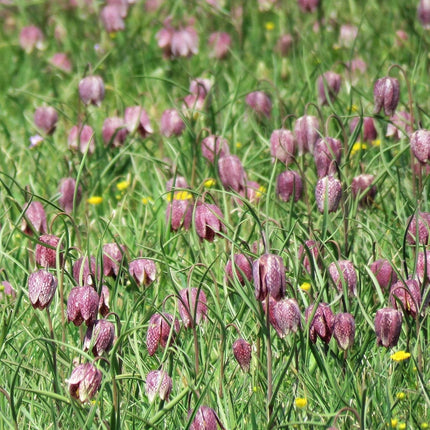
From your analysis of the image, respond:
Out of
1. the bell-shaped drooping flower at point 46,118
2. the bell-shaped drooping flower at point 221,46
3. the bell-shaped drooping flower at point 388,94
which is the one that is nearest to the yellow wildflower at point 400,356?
the bell-shaped drooping flower at point 388,94

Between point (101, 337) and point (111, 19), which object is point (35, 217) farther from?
point (111, 19)

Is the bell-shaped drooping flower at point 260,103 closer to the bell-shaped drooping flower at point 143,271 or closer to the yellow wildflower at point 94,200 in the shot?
the yellow wildflower at point 94,200

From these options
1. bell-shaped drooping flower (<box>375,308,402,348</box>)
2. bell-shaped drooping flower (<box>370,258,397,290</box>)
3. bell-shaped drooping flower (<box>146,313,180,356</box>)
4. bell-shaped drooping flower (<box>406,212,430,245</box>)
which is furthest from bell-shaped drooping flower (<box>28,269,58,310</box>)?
bell-shaped drooping flower (<box>406,212,430,245</box>)

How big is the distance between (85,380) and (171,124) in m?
1.83

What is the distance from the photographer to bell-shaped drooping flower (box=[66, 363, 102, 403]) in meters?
1.99

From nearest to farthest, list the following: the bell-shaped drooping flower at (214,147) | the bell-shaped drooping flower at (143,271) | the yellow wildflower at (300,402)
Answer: the yellow wildflower at (300,402) → the bell-shaped drooping flower at (143,271) → the bell-shaped drooping flower at (214,147)

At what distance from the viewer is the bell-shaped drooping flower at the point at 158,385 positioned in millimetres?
2021

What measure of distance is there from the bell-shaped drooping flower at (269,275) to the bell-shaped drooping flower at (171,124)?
5.55 feet

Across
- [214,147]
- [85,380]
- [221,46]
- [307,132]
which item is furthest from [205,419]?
[221,46]

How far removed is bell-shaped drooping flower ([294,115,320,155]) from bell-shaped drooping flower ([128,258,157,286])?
0.76 m

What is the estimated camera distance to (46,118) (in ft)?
12.9

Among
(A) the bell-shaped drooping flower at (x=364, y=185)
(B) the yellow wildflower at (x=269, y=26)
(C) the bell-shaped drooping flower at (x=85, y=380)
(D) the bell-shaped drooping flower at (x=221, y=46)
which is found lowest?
(B) the yellow wildflower at (x=269, y=26)

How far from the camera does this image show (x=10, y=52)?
5.57 metres

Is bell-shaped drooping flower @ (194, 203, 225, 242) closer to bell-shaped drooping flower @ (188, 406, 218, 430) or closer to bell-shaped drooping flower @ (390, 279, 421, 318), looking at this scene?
bell-shaped drooping flower @ (390, 279, 421, 318)
